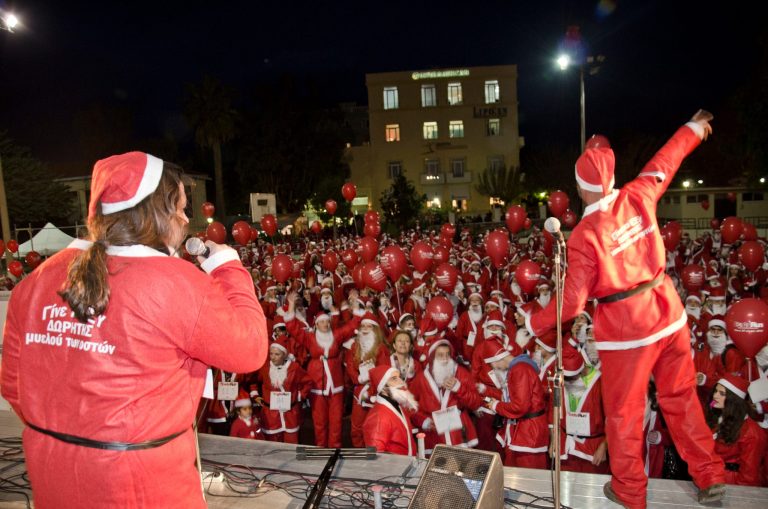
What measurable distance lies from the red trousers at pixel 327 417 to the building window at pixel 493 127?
1732 inches

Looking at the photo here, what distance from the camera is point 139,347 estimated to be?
5.40 feet

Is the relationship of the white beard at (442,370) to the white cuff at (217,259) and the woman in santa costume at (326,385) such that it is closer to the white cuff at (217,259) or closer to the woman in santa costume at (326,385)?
the woman in santa costume at (326,385)

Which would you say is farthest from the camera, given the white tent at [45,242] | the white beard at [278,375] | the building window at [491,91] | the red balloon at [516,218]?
the building window at [491,91]

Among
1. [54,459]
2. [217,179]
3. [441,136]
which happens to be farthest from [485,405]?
[441,136]

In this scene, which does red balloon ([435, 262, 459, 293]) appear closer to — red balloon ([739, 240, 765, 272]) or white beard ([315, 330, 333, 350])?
white beard ([315, 330, 333, 350])

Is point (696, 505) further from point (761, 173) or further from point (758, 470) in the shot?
point (761, 173)

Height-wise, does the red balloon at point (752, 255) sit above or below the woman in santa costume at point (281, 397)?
above

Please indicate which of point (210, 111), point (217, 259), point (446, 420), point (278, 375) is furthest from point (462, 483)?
point (210, 111)

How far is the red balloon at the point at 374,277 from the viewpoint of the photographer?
400 inches

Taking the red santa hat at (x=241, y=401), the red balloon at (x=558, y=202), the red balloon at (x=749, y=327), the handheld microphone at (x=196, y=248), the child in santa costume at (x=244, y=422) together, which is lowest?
the child in santa costume at (x=244, y=422)

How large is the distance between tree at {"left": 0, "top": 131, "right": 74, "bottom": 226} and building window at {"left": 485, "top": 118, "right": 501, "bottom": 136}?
3442 cm

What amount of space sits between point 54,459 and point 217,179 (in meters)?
44.1

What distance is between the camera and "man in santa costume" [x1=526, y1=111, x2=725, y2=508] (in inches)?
117

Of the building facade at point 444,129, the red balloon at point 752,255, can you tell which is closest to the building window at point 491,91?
the building facade at point 444,129
